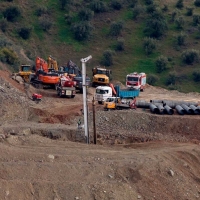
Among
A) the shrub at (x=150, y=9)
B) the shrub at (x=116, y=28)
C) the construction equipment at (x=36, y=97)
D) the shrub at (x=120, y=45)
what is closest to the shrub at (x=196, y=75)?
the shrub at (x=120, y=45)

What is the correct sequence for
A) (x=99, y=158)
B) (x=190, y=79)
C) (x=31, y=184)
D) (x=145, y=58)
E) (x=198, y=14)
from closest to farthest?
(x=31, y=184) < (x=99, y=158) < (x=190, y=79) < (x=145, y=58) < (x=198, y=14)

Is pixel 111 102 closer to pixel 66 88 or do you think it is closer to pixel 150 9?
pixel 66 88

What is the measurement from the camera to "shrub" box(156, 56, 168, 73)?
63.0 m

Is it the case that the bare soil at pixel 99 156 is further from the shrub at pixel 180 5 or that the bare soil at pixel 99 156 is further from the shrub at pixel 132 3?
the shrub at pixel 180 5

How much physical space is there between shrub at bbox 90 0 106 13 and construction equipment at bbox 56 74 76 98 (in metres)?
34.2

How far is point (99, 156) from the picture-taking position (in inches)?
891

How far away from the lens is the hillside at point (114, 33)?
209 feet

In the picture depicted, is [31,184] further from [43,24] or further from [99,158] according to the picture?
[43,24]

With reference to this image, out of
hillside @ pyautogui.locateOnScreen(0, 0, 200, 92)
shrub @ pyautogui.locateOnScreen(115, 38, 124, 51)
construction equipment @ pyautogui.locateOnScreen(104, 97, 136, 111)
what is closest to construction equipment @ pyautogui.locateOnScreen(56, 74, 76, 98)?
construction equipment @ pyautogui.locateOnScreen(104, 97, 136, 111)

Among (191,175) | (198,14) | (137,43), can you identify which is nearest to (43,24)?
(137,43)

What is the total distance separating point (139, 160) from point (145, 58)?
44492 mm

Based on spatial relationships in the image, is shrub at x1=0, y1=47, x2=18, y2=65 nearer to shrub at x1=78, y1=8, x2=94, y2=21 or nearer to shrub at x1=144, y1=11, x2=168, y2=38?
shrub at x1=78, y1=8, x2=94, y2=21

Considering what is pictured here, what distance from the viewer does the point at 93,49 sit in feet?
225

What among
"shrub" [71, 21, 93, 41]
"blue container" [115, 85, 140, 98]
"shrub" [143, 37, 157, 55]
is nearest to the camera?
"blue container" [115, 85, 140, 98]
